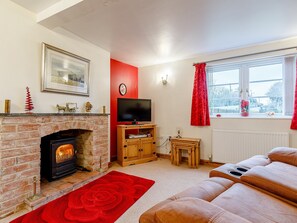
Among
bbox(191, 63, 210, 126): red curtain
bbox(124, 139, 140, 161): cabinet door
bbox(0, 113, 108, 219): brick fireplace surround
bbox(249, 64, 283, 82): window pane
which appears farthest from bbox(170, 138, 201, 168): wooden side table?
bbox(0, 113, 108, 219): brick fireplace surround

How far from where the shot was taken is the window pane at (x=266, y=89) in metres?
3.21

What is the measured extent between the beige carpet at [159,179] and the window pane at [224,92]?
132 centimetres

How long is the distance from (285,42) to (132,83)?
3.31m

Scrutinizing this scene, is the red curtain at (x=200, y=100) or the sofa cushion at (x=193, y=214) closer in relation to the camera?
the sofa cushion at (x=193, y=214)

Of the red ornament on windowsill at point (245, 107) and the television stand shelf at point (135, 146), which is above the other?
the red ornament on windowsill at point (245, 107)

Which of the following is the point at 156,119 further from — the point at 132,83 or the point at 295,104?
the point at 295,104

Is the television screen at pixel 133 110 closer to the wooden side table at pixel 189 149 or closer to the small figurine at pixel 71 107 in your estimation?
the wooden side table at pixel 189 149

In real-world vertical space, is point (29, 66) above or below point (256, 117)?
above

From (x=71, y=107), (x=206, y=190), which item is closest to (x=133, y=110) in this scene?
(x=71, y=107)

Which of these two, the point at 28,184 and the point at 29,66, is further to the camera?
the point at 29,66

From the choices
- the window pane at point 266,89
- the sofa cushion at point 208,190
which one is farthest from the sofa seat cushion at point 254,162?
the window pane at point 266,89

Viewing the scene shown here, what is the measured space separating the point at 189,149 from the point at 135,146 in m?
1.17

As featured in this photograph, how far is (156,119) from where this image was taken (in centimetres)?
454

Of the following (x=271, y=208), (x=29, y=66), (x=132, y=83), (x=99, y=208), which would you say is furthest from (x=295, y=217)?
(x=132, y=83)
